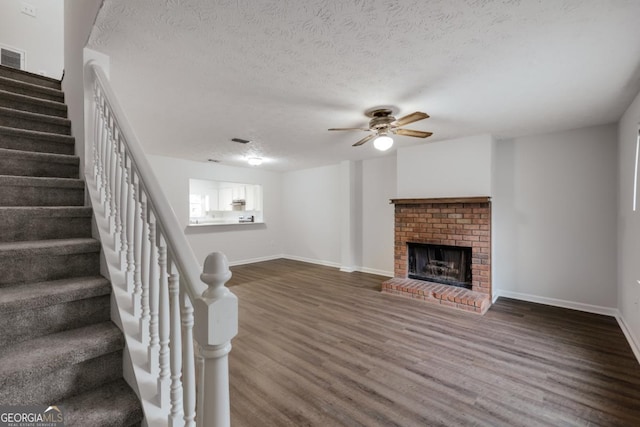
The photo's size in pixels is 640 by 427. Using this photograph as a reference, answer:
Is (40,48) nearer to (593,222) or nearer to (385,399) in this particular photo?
(385,399)

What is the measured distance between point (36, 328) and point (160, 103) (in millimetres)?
2296

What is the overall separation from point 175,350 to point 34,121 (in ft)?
8.31

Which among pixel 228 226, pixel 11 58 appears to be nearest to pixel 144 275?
pixel 228 226

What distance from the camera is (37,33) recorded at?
4.46m

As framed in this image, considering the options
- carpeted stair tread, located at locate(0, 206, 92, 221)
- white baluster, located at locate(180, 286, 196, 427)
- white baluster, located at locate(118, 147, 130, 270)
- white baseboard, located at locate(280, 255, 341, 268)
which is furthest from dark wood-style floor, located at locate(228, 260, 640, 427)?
white baseboard, located at locate(280, 255, 341, 268)

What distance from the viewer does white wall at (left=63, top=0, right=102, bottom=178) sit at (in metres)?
1.80

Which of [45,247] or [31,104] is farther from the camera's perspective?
[31,104]

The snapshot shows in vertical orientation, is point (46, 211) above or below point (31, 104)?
below

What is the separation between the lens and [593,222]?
351 cm

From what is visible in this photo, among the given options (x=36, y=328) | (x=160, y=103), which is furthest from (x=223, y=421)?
(x=160, y=103)

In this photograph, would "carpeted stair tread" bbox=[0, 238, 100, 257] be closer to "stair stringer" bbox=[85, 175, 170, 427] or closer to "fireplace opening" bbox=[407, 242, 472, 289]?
"stair stringer" bbox=[85, 175, 170, 427]

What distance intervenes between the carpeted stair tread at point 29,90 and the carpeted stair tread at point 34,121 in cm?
56

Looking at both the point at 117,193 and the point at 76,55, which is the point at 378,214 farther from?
the point at 76,55

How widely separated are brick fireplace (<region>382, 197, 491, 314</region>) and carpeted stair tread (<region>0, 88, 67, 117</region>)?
428 cm
